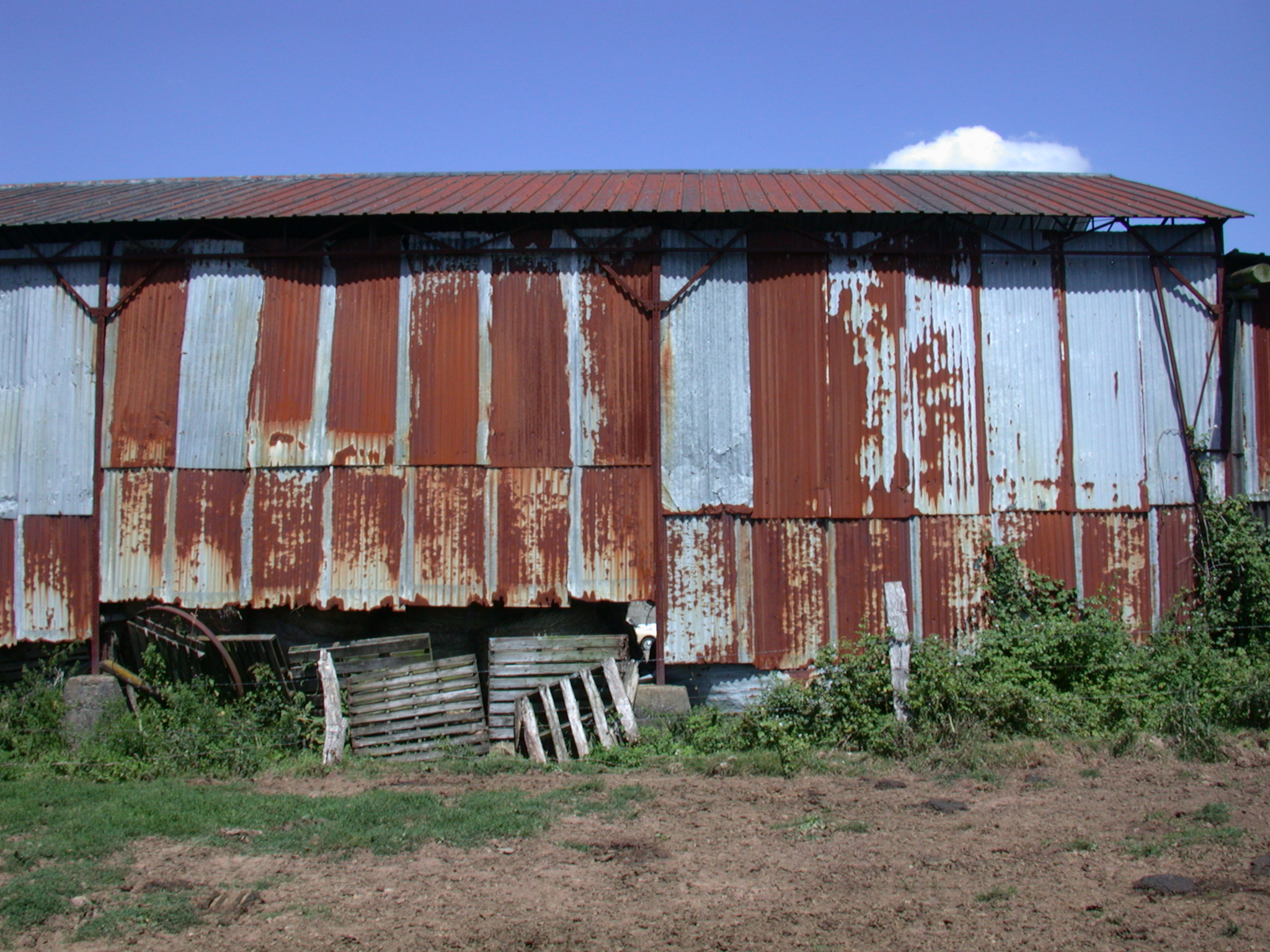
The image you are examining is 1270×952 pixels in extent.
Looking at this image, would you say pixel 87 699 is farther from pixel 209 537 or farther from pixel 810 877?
pixel 810 877

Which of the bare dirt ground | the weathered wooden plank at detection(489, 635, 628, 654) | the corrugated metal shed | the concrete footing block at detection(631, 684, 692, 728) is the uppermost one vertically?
the corrugated metal shed

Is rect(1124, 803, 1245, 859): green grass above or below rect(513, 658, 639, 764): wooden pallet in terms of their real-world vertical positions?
below

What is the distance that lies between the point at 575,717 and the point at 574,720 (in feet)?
0.09

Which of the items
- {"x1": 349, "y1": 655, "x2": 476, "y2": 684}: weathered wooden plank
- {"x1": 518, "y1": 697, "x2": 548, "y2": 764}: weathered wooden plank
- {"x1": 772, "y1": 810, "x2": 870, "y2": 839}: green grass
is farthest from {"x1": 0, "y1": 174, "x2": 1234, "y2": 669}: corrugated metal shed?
{"x1": 772, "y1": 810, "x2": 870, "y2": 839}: green grass

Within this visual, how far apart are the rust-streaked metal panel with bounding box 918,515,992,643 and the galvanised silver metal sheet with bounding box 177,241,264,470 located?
8.61 metres

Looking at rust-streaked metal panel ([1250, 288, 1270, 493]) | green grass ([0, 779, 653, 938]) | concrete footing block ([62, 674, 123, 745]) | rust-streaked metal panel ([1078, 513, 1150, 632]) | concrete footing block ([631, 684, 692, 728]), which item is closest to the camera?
green grass ([0, 779, 653, 938])

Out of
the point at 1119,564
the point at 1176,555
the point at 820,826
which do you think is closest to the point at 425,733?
the point at 820,826

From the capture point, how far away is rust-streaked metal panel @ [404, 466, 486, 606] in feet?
36.3

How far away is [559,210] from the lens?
36.1 ft

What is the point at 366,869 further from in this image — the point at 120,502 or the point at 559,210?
the point at 559,210

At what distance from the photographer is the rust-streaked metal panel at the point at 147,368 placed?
1133 cm

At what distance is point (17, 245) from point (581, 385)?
768 cm

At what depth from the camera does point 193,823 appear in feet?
25.4

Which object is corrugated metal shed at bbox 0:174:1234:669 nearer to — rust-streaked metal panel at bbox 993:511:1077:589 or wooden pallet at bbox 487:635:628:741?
rust-streaked metal panel at bbox 993:511:1077:589
